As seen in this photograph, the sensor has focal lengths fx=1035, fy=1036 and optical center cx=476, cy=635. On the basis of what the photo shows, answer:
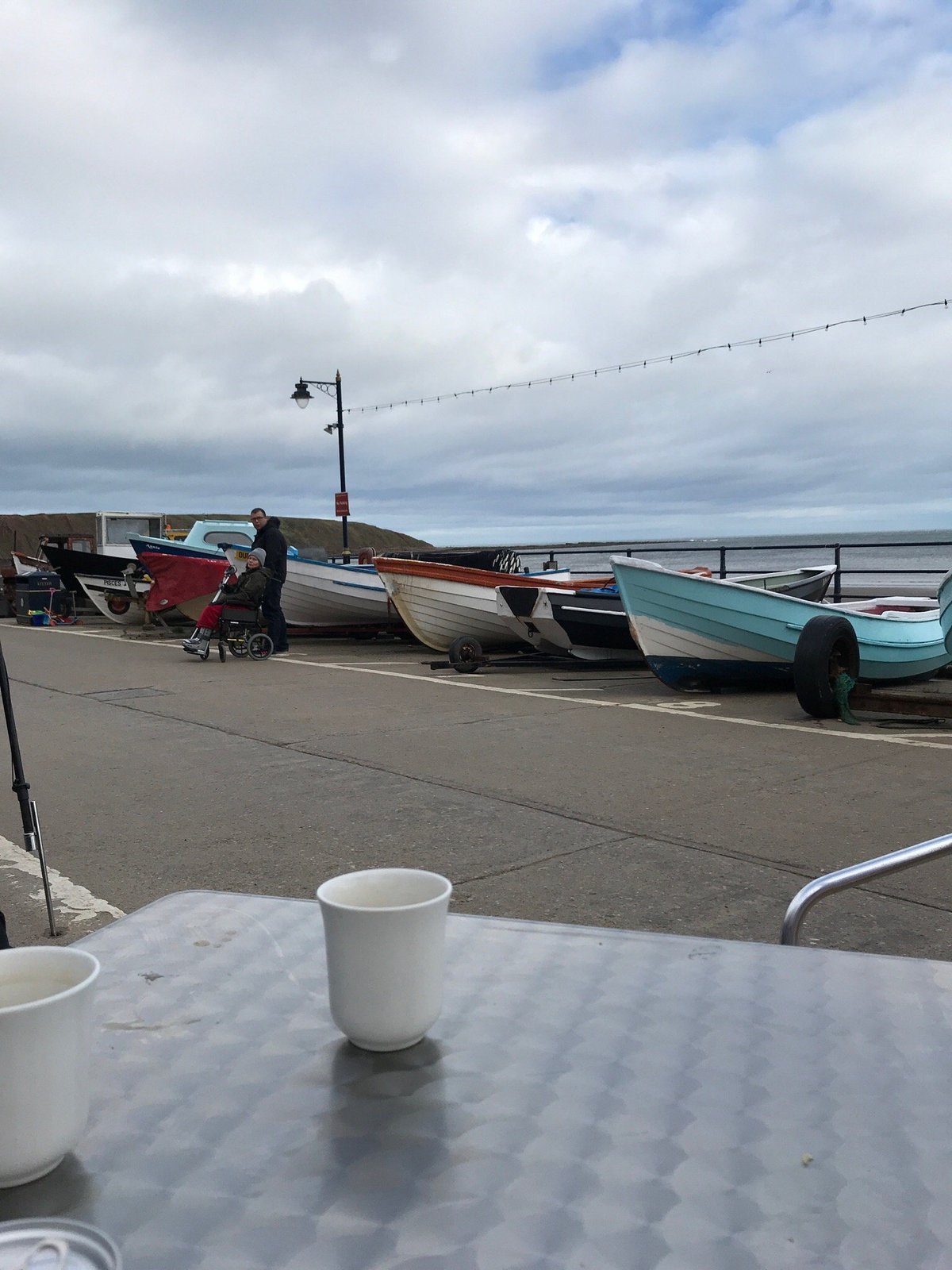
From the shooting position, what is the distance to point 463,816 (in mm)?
5137

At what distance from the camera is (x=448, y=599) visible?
12898mm

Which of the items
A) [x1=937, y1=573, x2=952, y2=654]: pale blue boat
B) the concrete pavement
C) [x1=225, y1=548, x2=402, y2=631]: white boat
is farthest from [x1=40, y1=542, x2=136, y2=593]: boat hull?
[x1=937, y1=573, x2=952, y2=654]: pale blue boat

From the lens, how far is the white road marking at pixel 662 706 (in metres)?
7.10

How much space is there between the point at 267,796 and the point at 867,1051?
4769 mm

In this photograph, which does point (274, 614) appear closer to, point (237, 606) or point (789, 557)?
point (237, 606)

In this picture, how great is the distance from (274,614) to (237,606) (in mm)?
820

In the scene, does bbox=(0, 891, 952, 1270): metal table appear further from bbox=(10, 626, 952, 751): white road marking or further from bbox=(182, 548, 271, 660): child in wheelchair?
bbox=(182, 548, 271, 660): child in wheelchair

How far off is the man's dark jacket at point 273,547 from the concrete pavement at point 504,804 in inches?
161

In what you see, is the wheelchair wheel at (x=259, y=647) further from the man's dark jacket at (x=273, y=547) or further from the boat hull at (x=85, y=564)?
the boat hull at (x=85, y=564)

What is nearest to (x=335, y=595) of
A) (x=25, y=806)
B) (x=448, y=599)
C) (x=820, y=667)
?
(x=448, y=599)

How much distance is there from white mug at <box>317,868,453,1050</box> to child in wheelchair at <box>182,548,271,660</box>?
459 inches

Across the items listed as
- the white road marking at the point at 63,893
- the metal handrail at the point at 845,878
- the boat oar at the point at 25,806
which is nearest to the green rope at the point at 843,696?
the white road marking at the point at 63,893

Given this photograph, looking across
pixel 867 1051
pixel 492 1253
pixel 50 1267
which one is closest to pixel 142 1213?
pixel 50 1267

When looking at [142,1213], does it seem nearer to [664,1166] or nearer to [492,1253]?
[492,1253]
